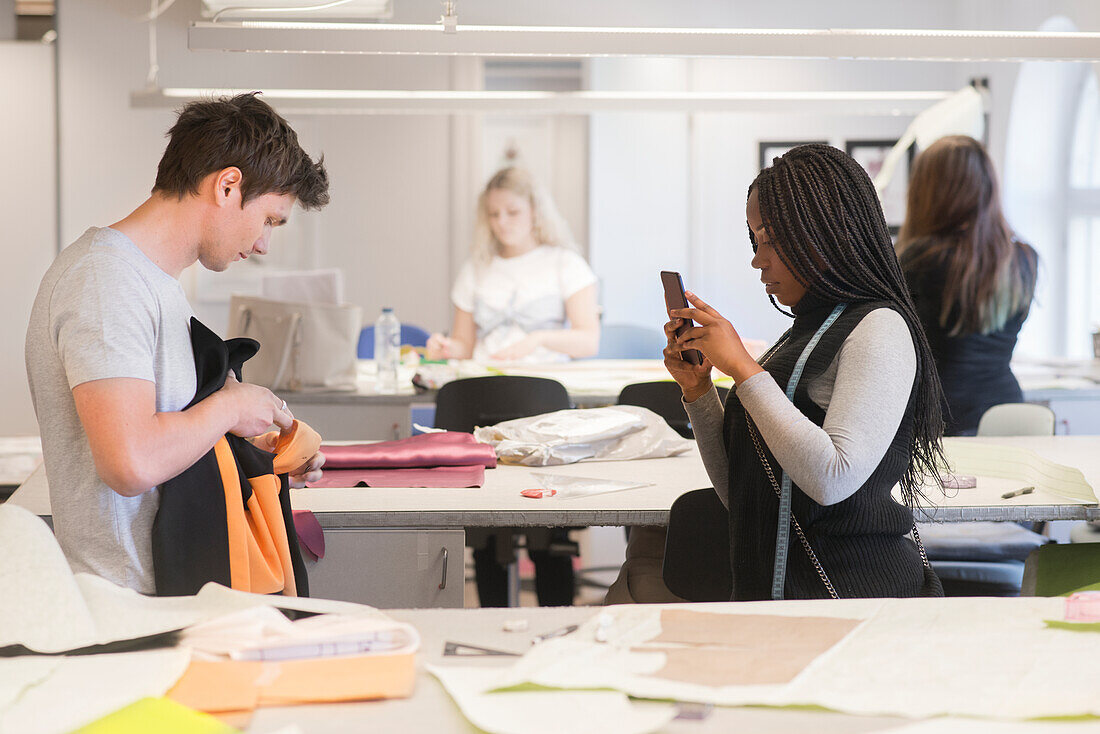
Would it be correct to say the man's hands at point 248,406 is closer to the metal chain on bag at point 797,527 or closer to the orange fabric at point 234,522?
the orange fabric at point 234,522

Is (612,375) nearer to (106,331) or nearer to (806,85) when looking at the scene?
(106,331)

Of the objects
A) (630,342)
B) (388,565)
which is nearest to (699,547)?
(388,565)

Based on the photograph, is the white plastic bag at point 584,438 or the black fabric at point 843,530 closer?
the black fabric at point 843,530

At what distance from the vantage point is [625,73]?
6867 mm

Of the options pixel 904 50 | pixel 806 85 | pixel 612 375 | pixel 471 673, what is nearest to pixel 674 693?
pixel 471 673

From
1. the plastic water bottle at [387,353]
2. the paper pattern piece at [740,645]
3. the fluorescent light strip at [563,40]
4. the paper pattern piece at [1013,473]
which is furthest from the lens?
the plastic water bottle at [387,353]

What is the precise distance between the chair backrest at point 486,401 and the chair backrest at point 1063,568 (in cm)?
163

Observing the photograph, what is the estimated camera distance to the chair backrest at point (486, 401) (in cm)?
348

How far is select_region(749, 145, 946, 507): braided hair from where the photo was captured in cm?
181

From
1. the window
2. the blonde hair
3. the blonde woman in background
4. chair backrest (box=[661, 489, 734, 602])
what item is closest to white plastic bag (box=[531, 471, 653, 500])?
chair backrest (box=[661, 489, 734, 602])

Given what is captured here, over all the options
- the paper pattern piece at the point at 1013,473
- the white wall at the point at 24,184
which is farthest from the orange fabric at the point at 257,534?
the white wall at the point at 24,184

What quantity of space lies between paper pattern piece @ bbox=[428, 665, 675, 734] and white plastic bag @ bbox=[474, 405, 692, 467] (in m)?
1.58

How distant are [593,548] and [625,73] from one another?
3349 mm

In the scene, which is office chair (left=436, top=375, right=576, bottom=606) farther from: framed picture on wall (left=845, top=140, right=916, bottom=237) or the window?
framed picture on wall (left=845, top=140, right=916, bottom=237)
